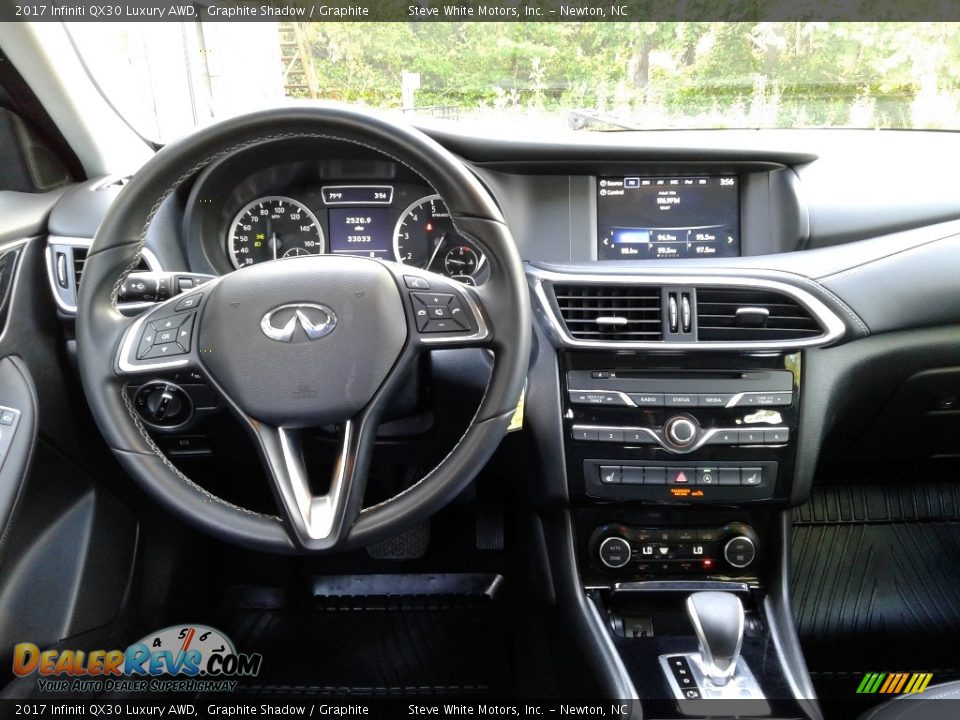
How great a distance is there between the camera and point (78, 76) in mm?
1674

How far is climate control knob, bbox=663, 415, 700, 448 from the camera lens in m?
1.50

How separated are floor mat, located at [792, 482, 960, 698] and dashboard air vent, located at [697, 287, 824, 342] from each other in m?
0.87

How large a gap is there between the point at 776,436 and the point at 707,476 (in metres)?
0.16

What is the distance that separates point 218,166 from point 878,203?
1.41 m

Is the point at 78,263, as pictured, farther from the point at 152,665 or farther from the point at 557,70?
the point at 557,70

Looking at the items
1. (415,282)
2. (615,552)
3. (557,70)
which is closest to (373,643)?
(615,552)

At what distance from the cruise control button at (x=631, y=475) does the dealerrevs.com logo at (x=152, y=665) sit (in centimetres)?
102

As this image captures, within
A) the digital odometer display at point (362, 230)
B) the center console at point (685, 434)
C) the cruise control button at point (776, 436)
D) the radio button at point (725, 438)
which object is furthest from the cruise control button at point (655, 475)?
the digital odometer display at point (362, 230)

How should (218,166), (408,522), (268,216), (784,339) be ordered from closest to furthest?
(408,522)
(784,339)
(218,166)
(268,216)

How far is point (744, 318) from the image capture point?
1.49 meters

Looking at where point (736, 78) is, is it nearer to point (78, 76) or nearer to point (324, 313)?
point (324, 313)

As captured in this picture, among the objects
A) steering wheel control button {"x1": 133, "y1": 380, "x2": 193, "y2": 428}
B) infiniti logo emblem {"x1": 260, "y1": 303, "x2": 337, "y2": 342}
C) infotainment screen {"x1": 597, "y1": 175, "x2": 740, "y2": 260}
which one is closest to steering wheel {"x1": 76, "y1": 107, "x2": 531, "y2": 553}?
infiniti logo emblem {"x1": 260, "y1": 303, "x2": 337, "y2": 342}

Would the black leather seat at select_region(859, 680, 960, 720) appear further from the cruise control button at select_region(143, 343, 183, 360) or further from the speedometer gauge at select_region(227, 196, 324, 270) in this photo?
the speedometer gauge at select_region(227, 196, 324, 270)

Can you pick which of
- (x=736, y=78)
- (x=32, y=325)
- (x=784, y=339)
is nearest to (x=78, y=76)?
(x=32, y=325)
